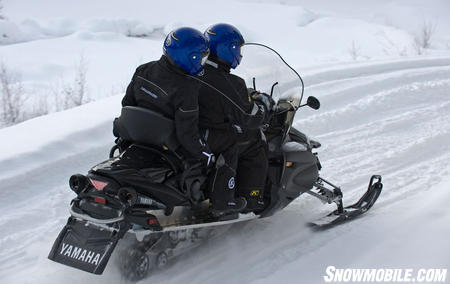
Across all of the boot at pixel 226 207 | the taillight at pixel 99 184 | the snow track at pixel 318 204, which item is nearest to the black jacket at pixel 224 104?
the boot at pixel 226 207

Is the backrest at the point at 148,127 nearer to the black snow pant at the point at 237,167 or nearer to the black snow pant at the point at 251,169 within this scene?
the black snow pant at the point at 237,167

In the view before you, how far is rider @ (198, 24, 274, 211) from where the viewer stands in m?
3.79

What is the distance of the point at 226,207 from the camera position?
3.93 meters

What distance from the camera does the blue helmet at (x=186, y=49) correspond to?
3.52 m

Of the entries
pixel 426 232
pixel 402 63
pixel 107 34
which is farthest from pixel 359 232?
pixel 107 34

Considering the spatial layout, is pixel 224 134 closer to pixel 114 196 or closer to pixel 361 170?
pixel 114 196

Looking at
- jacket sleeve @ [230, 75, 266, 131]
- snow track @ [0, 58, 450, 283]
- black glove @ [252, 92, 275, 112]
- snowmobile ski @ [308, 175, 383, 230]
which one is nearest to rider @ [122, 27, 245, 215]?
jacket sleeve @ [230, 75, 266, 131]

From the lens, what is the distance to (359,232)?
421cm

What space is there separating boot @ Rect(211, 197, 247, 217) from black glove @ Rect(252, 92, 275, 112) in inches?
32.0

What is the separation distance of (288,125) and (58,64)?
13.8 metres

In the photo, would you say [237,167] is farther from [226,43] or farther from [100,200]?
[100,200]

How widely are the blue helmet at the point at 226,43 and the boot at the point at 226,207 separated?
1.03 meters

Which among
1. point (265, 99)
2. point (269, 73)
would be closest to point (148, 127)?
point (265, 99)

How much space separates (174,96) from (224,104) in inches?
18.9
